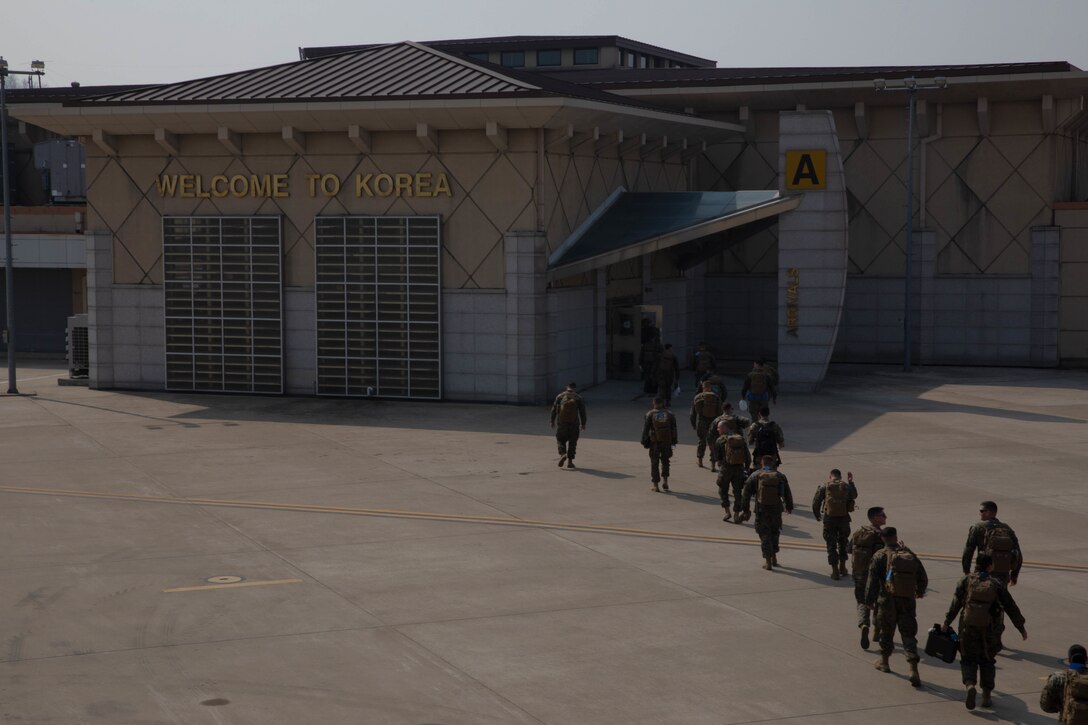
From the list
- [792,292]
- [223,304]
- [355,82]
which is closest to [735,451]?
[792,292]

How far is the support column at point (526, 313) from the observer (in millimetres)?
34656

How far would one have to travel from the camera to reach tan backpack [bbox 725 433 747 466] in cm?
2164

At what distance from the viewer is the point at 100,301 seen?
38438 millimetres

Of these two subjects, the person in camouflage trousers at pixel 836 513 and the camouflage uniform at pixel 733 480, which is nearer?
the person in camouflage trousers at pixel 836 513

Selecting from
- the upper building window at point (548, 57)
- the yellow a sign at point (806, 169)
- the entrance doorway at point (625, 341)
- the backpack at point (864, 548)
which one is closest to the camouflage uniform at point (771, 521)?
the backpack at point (864, 548)

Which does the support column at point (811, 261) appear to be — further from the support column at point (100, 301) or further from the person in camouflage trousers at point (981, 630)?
the person in camouflage trousers at point (981, 630)

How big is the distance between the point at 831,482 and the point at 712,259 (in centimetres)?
3233

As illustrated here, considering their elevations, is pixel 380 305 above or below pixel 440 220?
below

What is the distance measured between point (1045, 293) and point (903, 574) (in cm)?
3388

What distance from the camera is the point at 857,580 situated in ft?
51.1

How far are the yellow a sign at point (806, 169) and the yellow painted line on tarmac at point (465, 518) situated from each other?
18469mm

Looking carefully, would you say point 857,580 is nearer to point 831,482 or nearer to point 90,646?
point 831,482

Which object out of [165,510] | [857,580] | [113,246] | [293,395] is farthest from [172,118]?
[857,580]

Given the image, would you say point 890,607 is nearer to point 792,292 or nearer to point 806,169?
point 792,292
